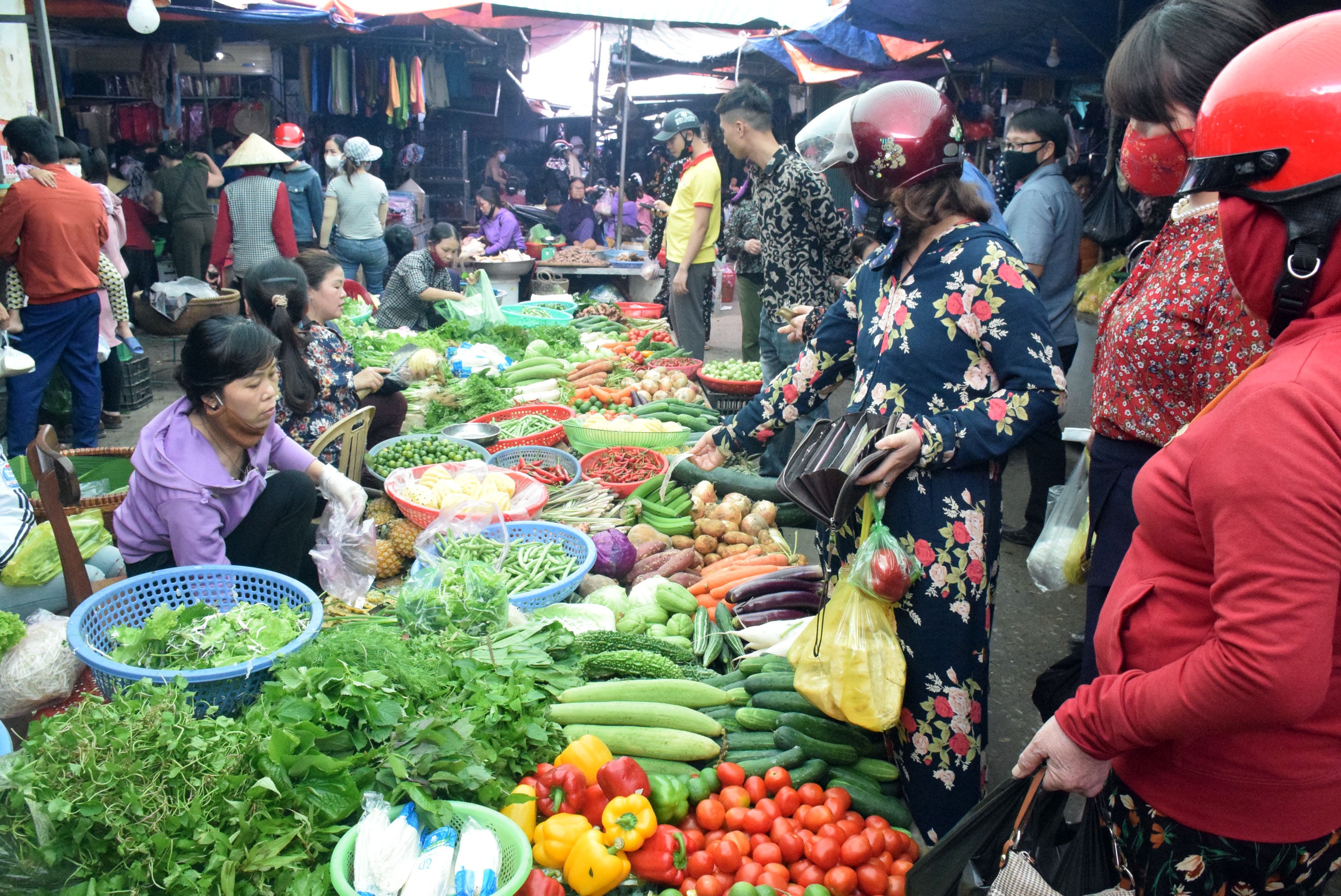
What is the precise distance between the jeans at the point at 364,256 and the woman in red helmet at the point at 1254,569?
381 inches

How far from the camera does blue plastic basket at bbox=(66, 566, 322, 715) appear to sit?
2.31 meters

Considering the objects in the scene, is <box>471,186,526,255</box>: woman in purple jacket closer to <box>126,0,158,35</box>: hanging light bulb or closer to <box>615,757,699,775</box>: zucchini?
<box>126,0,158,35</box>: hanging light bulb

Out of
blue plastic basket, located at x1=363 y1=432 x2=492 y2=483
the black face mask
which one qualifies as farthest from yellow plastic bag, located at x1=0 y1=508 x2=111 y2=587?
the black face mask

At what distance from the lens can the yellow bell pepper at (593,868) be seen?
85.3 inches

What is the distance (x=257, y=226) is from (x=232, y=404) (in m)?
5.81

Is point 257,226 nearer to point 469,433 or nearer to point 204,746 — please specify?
point 469,433

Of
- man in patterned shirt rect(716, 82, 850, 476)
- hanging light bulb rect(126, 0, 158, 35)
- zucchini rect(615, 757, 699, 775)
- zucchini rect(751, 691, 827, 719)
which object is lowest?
zucchini rect(615, 757, 699, 775)

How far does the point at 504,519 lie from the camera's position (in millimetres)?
3982

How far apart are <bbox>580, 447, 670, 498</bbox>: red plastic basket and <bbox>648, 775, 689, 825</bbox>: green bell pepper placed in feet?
7.57

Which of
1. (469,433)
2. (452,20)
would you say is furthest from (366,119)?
(469,433)

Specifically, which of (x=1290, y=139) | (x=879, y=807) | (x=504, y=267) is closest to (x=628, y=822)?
(x=879, y=807)

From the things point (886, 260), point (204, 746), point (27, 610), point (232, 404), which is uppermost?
point (886, 260)

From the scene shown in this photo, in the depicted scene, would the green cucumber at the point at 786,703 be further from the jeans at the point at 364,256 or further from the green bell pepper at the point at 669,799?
the jeans at the point at 364,256

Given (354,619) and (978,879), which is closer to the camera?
(978,879)
